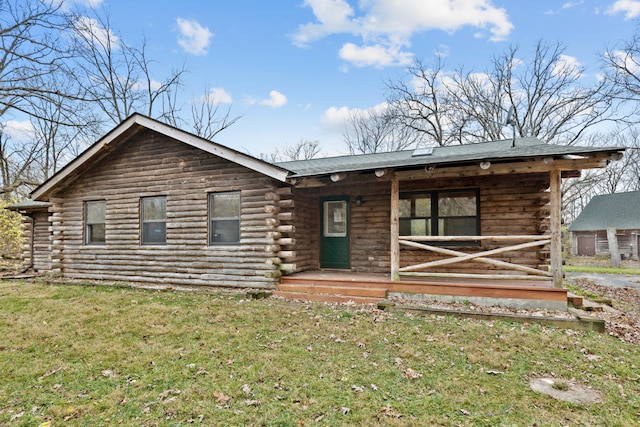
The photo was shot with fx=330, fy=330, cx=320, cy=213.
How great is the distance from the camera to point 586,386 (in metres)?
3.61

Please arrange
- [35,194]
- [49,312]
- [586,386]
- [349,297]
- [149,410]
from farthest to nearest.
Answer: [35,194] < [349,297] < [49,312] < [586,386] < [149,410]

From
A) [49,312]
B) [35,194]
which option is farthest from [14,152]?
[49,312]

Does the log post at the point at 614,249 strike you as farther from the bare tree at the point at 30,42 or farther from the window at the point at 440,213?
the bare tree at the point at 30,42

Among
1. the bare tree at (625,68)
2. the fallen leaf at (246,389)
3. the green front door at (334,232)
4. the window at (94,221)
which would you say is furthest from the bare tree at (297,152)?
the fallen leaf at (246,389)

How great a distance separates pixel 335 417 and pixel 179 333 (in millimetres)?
3392

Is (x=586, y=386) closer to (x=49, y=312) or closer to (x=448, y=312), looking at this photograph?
(x=448, y=312)

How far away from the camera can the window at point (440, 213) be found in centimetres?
827

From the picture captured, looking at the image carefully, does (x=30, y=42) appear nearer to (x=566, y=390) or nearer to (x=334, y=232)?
(x=334, y=232)

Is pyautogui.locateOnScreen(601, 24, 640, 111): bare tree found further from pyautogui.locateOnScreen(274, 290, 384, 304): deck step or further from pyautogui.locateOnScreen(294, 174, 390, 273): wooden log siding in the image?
pyautogui.locateOnScreen(274, 290, 384, 304): deck step

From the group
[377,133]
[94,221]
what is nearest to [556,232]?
[94,221]

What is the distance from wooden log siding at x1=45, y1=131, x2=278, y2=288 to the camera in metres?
8.60

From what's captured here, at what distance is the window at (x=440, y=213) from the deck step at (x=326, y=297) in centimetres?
244

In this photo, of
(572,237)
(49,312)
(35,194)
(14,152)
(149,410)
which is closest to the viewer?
(149,410)

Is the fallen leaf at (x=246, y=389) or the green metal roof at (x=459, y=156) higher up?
the green metal roof at (x=459, y=156)
